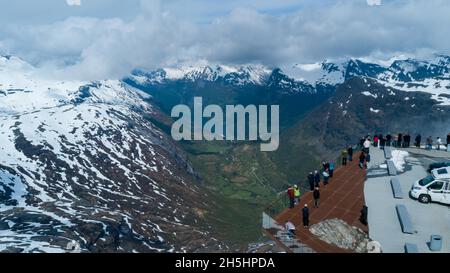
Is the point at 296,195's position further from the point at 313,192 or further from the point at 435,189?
the point at 435,189

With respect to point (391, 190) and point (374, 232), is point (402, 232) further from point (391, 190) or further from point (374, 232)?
point (391, 190)

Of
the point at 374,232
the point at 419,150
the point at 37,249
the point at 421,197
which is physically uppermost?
the point at 419,150

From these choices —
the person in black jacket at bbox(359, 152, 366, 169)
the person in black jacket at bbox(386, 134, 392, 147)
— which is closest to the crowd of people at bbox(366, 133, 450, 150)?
the person in black jacket at bbox(386, 134, 392, 147)

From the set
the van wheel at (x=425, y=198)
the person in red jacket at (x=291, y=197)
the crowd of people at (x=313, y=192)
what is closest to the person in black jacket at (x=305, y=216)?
the crowd of people at (x=313, y=192)

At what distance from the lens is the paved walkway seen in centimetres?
3869

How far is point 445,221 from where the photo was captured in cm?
4138

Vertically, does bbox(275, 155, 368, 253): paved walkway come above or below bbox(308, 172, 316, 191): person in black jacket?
below

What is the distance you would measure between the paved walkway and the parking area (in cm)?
127

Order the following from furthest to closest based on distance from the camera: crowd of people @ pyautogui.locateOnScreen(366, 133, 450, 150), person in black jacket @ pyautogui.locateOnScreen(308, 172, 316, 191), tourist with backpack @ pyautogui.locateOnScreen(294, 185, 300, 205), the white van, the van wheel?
1. crowd of people @ pyautogui.locateOnScreen(366, 133, 450, 150)
2. person in black jacket @ pyautogui.locateOnScreen(308, 172, 316, 191)
3. tourist with backpack @ pyautogui.locateOnScreen(294, 185, 300, 205)
4. the van wheel
5. the white van

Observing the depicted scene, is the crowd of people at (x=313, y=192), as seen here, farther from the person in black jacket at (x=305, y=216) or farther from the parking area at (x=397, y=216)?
the parking area at (x=397, y=216)

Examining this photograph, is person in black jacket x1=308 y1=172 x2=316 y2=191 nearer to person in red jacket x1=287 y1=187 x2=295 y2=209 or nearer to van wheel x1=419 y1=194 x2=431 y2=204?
person in red jacket x1=287 y1=187 x2=295 y2=209

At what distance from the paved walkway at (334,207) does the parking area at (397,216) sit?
1.27 m
